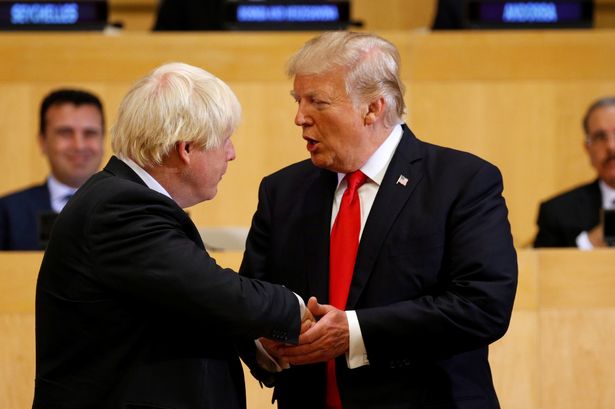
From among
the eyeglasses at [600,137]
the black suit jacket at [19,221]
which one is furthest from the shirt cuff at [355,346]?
the eyeglasses at [600,137]

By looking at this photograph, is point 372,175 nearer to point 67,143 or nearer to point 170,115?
point 170,115

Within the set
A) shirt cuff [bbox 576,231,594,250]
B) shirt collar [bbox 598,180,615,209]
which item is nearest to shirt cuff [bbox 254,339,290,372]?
shirt cuff [bbox 576,231,594,250]

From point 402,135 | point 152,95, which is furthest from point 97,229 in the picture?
point 402,135

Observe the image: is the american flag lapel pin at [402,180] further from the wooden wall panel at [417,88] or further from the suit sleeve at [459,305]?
the wooden wall panel at [417,88]

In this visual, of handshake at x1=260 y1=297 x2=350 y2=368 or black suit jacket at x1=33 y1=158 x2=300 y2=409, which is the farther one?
handshake at x1=260 y1=297 x2=350 y2=368

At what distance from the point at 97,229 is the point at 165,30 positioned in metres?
3.71

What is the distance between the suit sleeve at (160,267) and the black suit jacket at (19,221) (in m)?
2.45

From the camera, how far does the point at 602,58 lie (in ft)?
17.3

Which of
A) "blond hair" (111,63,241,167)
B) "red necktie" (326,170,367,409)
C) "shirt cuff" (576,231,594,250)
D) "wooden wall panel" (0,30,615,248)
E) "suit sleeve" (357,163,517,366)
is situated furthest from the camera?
"wooden wall panel" (0,30,615,248)

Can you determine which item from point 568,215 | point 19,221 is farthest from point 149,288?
point 568,215

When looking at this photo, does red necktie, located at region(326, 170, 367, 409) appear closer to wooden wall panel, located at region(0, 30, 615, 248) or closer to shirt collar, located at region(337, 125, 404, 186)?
shirt collar, located at region(337, 125, 404, 186)

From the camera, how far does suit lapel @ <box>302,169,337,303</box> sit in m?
2.72

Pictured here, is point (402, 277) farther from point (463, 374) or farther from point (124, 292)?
point (124, 292)

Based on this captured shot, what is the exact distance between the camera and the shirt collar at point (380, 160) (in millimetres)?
2762
